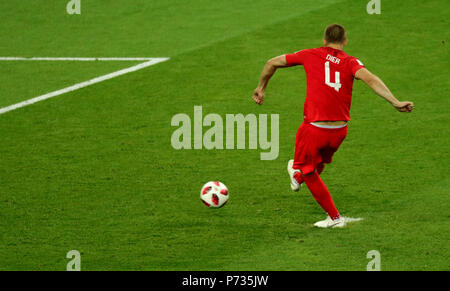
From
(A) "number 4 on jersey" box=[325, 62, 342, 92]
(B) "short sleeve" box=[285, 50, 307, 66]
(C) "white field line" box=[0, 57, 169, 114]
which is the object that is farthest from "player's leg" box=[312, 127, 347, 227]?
(C) "white field line" box=[0, 57, 169, 114]

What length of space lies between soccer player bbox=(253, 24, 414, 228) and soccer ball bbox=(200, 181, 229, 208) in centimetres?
85

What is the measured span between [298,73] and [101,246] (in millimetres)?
6560

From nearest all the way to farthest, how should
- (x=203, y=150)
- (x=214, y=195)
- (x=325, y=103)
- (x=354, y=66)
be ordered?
(x=354, y=66) → (x=325, y=103) → (x=214, y=195) → (x=203, y=150)

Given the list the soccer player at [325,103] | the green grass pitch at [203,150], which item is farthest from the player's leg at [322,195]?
the green grass pitch at [203,150]

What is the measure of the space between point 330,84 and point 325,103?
192 millimetres

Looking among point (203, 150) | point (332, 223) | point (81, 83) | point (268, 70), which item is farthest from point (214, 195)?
point (81, 83)

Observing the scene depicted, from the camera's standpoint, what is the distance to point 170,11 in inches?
650

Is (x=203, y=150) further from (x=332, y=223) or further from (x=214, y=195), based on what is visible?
(x=332, y=223)

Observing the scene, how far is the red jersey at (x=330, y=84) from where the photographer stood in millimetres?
8109

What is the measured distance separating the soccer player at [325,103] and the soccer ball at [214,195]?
0.85m

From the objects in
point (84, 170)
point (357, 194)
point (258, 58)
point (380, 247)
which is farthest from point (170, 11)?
point (380, 247)

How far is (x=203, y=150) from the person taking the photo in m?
11.0

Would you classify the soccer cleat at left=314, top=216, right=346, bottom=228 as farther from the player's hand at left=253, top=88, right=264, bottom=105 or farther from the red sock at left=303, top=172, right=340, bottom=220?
the player's hand at left=253, top=88, right=264, bottom=105

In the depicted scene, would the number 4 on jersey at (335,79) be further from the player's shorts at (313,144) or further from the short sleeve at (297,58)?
the player's shorts at (313,144)
